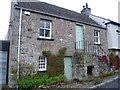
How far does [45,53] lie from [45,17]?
117 inches

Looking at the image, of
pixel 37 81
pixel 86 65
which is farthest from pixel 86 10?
pixel 37 81

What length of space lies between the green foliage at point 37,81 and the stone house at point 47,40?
1.99 feet

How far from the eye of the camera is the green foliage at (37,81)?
6.92 metres

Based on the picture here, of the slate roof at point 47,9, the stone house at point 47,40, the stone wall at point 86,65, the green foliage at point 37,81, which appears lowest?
the green foliage at point 37,81

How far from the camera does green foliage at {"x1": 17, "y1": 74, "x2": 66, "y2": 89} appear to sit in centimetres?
692

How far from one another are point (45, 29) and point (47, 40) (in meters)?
0.97

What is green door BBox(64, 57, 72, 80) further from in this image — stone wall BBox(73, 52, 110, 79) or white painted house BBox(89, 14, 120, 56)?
white painted house BBox(89, 14, 120, 56)

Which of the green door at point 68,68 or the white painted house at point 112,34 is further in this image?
the white painted house at point 112,34

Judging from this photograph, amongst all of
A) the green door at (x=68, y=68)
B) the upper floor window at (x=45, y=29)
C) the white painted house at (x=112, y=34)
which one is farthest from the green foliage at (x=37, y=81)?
the white painted house at (x=112, y=34)

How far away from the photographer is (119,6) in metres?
18.0

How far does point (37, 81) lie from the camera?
7.29 m

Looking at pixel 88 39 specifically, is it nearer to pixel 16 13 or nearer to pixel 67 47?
pixel 67 47

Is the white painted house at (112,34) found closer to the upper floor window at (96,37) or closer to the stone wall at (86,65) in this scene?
the upper floor window at (96,37)

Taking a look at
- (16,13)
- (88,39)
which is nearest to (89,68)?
(88,39)
